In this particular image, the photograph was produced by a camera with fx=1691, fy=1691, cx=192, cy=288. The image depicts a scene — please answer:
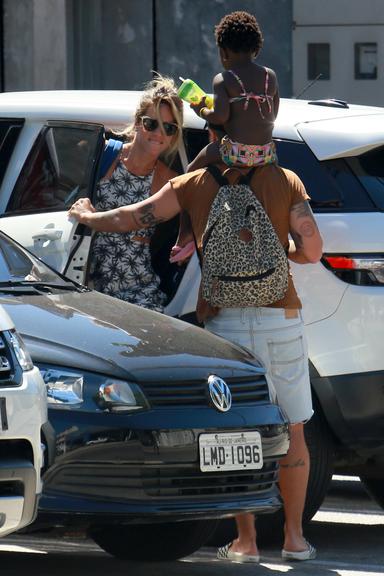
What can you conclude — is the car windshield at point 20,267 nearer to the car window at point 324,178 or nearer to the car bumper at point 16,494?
the car window at point 324,178

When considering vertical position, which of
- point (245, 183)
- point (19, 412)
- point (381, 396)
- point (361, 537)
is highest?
point (245, 183)

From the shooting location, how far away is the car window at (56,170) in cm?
776

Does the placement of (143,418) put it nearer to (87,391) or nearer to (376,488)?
(87,391)

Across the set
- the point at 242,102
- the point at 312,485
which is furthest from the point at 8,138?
the point at 312,485

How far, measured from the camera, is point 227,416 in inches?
247

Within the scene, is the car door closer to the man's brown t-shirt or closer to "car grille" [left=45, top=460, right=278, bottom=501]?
the man's brown t-shirt

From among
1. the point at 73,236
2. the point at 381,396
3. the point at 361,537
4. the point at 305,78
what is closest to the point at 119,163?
the point at 73,236

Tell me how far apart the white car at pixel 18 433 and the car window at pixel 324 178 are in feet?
6.89

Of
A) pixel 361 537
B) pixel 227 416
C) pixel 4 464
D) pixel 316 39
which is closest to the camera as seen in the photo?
pixel 4 464

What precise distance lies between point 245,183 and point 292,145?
1.90ft

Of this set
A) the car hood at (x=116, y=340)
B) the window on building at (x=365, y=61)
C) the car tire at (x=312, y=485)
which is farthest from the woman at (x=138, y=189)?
the window on building at (x=365, y=61)

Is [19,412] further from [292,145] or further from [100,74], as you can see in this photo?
[100,74]

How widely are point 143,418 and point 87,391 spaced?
0.22m

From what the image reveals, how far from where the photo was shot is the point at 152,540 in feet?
22.8
